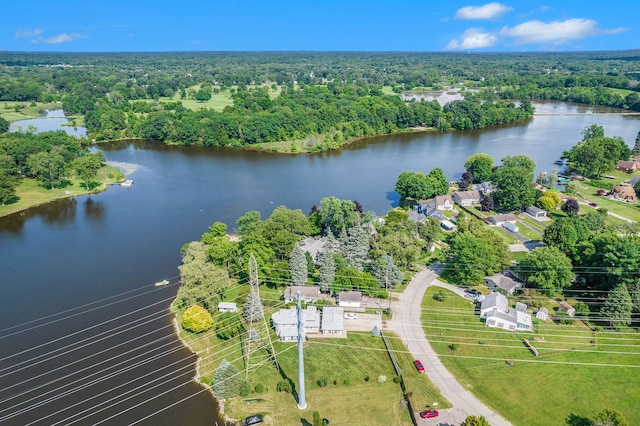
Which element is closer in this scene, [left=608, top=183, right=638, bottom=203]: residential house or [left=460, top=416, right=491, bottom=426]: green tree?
[left=460, top=416, right=491, bottom=426]: green tree

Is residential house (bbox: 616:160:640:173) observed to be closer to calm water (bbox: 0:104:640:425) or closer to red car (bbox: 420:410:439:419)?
calm water (bbox: 0:104:640:425)

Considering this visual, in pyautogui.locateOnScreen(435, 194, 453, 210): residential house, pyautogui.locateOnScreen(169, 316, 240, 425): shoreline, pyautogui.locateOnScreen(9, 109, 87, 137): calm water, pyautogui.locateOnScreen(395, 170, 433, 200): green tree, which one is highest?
pyautogui.locateOnScreen(9, 109, 87, 137): calm water

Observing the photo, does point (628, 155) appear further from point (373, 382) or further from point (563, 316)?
point (373, 382)

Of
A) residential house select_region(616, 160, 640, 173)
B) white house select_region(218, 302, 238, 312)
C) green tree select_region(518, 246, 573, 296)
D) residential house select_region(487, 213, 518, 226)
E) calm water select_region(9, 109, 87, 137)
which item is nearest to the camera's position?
white house select_region(218, 302, 238, 312)

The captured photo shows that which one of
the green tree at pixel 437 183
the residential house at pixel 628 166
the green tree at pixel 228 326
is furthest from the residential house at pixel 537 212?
the green tree at pixel 228 326

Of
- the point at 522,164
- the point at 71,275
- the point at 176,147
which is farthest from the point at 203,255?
the point at 176,147

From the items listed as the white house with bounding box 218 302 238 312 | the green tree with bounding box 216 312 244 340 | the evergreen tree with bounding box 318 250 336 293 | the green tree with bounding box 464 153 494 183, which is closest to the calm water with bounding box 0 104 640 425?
the green tree with bounding box 216 312 244 340

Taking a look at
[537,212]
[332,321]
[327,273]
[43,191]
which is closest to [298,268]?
[327,273]

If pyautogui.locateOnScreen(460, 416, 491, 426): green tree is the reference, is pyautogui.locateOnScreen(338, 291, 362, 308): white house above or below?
below
